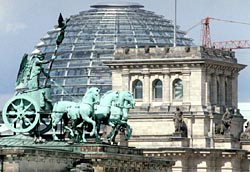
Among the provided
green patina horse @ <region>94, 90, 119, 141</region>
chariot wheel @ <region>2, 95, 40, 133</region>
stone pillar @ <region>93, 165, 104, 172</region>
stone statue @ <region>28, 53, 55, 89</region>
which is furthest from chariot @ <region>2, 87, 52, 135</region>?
green patina horse @ <region>94, 90, 119, 141</region>

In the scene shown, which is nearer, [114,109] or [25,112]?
[25,112]

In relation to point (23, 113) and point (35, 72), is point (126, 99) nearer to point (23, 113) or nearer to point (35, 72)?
point (35, 72)

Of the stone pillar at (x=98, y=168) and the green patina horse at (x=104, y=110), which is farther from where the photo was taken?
the green patina horse at (x=104, y=110)

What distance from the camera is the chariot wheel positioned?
147 meters

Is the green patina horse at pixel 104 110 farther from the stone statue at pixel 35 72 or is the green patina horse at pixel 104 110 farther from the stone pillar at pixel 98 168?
the stone statue at pixel 35 72

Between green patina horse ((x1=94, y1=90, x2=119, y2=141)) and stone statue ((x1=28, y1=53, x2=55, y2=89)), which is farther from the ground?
stone statue ((x1=28, y1=53, x2=55, y2=89))

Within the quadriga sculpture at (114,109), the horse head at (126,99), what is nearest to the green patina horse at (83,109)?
the quadriga sculpture at (114,109)

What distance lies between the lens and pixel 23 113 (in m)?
147

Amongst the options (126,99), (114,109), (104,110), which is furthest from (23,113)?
(126,99)

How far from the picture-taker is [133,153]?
159500mm

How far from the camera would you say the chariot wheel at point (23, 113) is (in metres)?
147

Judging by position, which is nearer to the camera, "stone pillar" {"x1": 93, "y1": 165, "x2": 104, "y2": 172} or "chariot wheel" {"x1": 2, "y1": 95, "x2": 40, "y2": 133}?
"chariot wheel" {"x1": 2, "y1": 95, "x2": 40, "y2": 133}

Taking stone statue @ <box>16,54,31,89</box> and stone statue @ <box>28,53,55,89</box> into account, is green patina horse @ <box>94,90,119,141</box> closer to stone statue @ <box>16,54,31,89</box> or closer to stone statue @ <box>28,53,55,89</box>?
stone statue @ <box>16,54,31,89</box>

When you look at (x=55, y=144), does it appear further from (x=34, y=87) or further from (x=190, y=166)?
(x=190, y=166)
